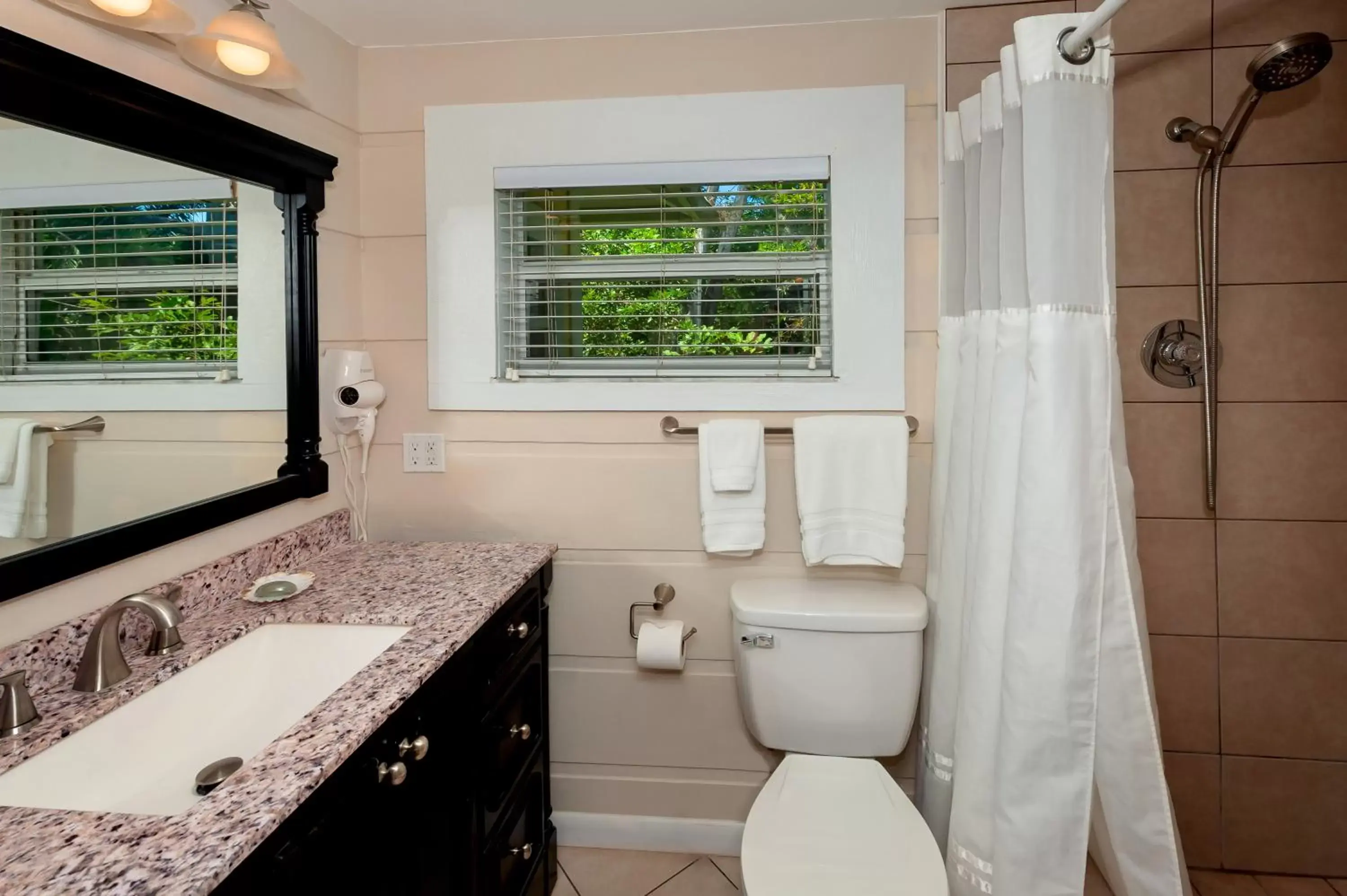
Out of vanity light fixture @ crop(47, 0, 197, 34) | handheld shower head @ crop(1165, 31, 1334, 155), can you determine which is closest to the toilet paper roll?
vanity light fixture @ crop(47, 0, 197, 34)

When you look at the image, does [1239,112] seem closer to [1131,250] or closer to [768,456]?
[1131,250]

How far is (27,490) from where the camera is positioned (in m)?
1.13

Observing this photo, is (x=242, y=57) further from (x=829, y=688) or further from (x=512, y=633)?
(x=829, y=688)

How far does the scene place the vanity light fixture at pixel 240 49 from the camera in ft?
4.52

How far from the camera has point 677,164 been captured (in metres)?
1.94

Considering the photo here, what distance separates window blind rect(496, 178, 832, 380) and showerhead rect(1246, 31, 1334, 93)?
3.07 feet

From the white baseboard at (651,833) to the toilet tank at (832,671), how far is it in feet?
1.45

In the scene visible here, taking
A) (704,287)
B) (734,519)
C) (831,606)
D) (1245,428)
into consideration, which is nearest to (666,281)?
(704,287)

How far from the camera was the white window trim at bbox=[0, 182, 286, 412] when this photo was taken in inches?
51.1

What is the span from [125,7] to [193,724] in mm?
1174

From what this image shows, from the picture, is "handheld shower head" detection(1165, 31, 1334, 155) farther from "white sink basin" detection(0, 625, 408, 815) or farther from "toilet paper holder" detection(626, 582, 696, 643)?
"white sink basin" detection(0, 625, 408, 815)

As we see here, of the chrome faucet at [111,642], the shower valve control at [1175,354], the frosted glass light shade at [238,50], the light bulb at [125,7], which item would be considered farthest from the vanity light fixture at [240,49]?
the shower valve control at [1175,354]

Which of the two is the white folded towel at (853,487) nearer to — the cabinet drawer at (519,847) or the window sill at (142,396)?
the cabinet drawer at (519,847)

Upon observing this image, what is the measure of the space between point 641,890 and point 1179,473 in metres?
1.72
